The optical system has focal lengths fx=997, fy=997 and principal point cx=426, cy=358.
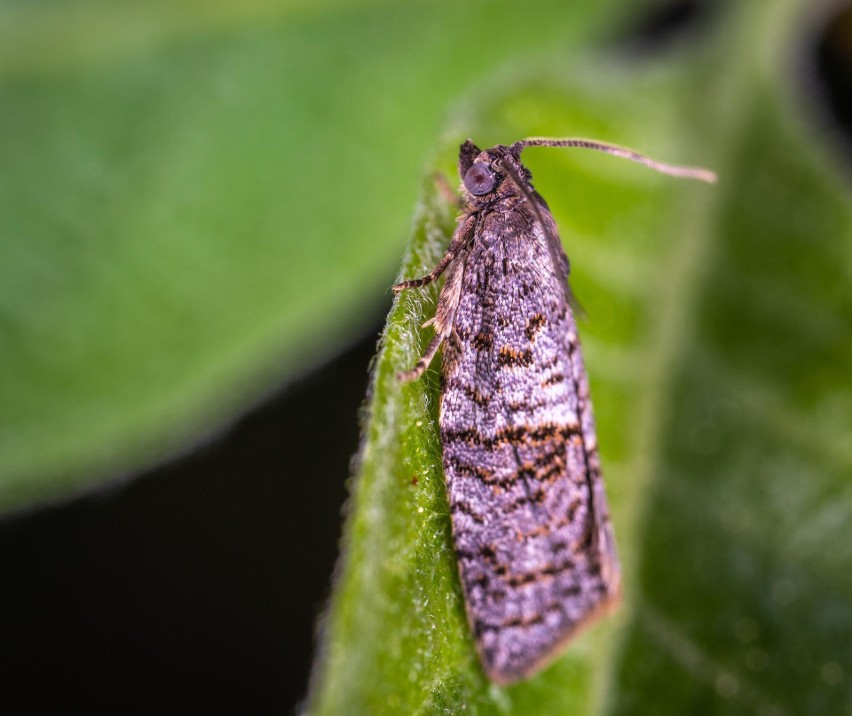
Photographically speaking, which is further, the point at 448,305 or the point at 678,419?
the point at 678,419

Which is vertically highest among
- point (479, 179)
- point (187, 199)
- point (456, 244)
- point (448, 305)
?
point (187, 199)

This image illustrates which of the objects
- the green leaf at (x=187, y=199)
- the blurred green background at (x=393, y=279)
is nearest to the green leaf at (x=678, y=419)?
the blurred green background at (x=393, y=279)

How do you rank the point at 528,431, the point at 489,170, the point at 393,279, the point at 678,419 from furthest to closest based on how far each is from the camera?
the point at 393,279 < the point at 678,419 < the point at 489,170 < the point at 528,431

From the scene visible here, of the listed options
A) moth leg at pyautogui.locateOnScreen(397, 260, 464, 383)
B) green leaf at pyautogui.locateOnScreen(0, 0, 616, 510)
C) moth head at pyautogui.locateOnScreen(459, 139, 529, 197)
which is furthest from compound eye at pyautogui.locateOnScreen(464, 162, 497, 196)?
green leaf at pyautogui.locateOnScreen(0, 0, 616, 510)

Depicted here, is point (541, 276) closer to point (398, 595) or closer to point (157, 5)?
point (398, 595)

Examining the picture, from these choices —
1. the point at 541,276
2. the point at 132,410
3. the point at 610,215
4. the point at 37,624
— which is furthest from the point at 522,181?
the point at 37,624

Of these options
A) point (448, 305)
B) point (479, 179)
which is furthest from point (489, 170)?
point (448, 305)

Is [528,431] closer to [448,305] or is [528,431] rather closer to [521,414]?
[521,414]
